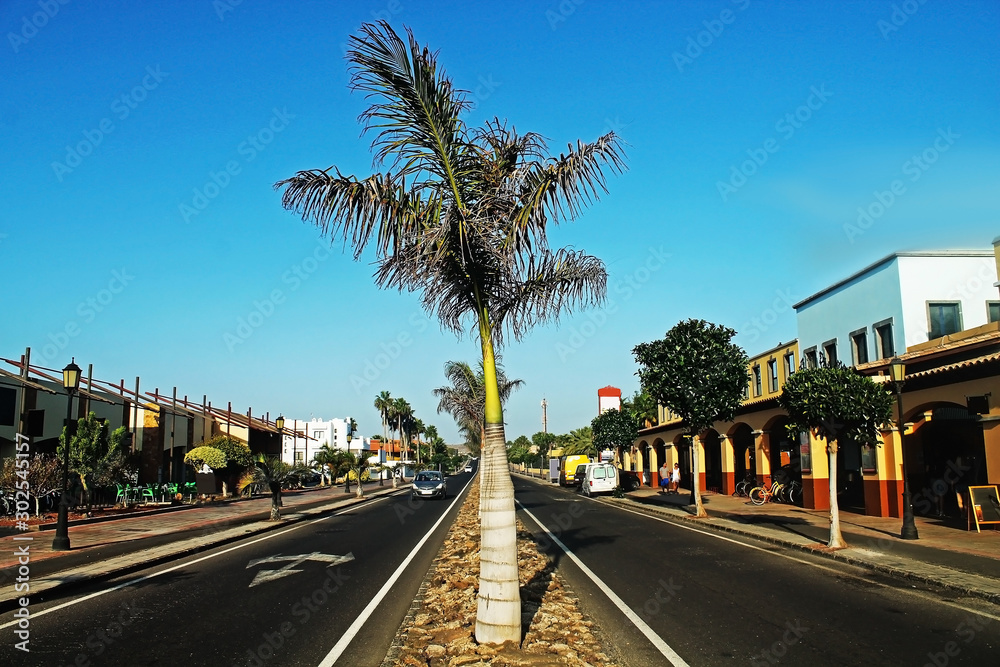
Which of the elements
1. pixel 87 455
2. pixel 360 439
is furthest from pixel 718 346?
pixel 360 439

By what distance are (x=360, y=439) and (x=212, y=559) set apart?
3989 inches

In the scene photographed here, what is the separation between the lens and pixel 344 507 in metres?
35.1

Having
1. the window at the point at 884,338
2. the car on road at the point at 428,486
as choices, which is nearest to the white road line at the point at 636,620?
the window at the point at 884,338

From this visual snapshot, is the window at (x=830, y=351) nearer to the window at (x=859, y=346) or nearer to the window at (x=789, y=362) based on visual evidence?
the window at (x=859, y=346)

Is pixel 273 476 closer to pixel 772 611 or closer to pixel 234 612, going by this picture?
pixel 234 612

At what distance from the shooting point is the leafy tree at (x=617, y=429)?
52.8 m

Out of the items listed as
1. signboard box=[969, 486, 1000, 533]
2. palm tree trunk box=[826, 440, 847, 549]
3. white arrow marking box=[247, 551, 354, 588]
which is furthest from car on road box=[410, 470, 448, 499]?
signboard box=[969, 486, 1000, 533]

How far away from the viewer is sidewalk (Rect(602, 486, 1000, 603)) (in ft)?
38.9

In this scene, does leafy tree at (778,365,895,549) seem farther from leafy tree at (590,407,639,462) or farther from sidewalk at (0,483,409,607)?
leafy tree at (590,407,639,462)

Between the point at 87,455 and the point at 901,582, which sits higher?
the point at 87,455

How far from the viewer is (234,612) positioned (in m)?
9.62

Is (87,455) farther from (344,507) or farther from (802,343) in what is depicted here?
(802,343)

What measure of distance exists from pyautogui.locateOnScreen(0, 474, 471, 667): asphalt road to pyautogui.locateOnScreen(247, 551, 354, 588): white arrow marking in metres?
0.02

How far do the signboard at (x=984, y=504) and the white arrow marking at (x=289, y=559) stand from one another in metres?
15.2
